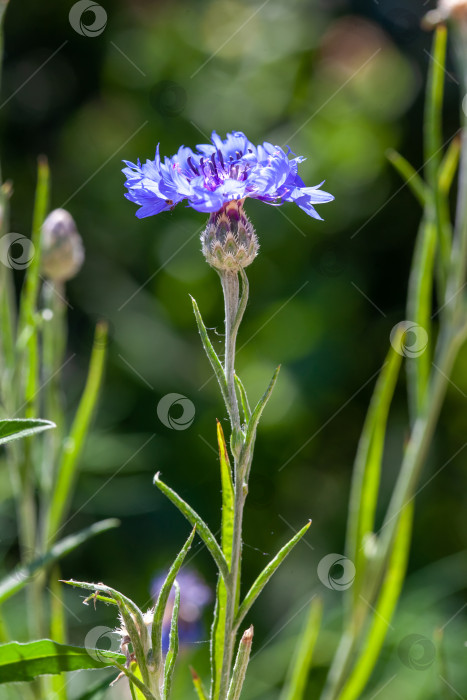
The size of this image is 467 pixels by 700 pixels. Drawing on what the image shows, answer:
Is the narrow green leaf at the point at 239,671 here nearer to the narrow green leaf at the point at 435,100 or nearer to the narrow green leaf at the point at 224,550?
the narrow green leaf at the point at 224,550

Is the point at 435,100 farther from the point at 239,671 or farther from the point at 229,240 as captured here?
the point at 239,671

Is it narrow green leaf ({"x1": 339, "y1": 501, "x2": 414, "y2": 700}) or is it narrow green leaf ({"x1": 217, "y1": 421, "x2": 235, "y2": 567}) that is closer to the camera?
narrow green leaf ({"x1": 217, "y1": 421, "x2": 235, "y2": 567})

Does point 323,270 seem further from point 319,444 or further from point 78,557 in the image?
point 78,557

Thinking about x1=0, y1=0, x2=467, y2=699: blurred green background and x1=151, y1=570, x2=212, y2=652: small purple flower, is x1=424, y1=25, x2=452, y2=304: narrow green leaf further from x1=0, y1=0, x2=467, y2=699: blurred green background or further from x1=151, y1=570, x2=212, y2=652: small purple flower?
x1=0, y1=0, x2=467, y2=699: blurred green background

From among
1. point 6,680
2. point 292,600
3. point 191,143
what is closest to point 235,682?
point 6,680

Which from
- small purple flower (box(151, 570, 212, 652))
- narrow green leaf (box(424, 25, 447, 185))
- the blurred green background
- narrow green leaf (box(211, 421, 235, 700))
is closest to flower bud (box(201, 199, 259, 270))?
narrow green leaf (box(211, 421, 235, 700))

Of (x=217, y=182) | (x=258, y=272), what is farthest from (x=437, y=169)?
(x=258, y=272)
